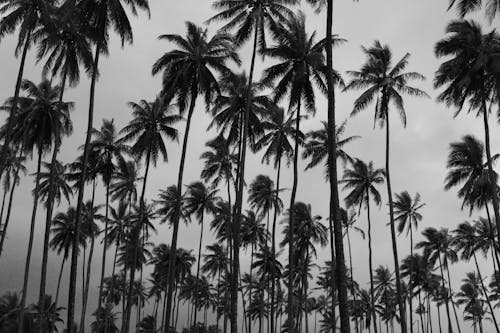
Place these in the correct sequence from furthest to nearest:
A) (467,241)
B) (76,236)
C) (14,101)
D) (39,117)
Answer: (467,241), (39,117), (14,101), (76,236)

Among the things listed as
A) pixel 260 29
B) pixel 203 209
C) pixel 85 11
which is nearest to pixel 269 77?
pixel 260 29

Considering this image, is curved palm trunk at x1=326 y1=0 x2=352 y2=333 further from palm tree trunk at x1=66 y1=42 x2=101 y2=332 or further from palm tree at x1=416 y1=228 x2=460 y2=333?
palm tree at x1=416 y1=228 x2=460 y2=333

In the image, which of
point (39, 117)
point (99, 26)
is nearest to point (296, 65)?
point (99, 26)

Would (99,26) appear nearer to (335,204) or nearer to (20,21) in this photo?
(20,21)

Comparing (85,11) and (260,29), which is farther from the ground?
(260,29)

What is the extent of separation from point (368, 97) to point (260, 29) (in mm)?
8426

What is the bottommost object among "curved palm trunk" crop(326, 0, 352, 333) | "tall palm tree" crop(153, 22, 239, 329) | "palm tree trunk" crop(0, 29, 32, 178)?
"curved palm trunk" crop(326, 0, 352, 333)

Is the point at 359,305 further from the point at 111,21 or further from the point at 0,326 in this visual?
the point at 111,21

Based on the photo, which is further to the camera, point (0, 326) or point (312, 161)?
point (0, 326)

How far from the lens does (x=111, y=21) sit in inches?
955

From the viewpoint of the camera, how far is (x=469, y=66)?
26.6 metres

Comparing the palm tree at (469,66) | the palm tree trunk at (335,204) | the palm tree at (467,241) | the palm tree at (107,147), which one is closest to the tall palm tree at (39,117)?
the palm tree at (107,147)

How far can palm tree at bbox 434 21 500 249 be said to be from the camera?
2542 cm

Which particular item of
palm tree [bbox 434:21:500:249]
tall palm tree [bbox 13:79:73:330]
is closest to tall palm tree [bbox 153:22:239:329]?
tall palm tree [bbox 13:79:73:330]
